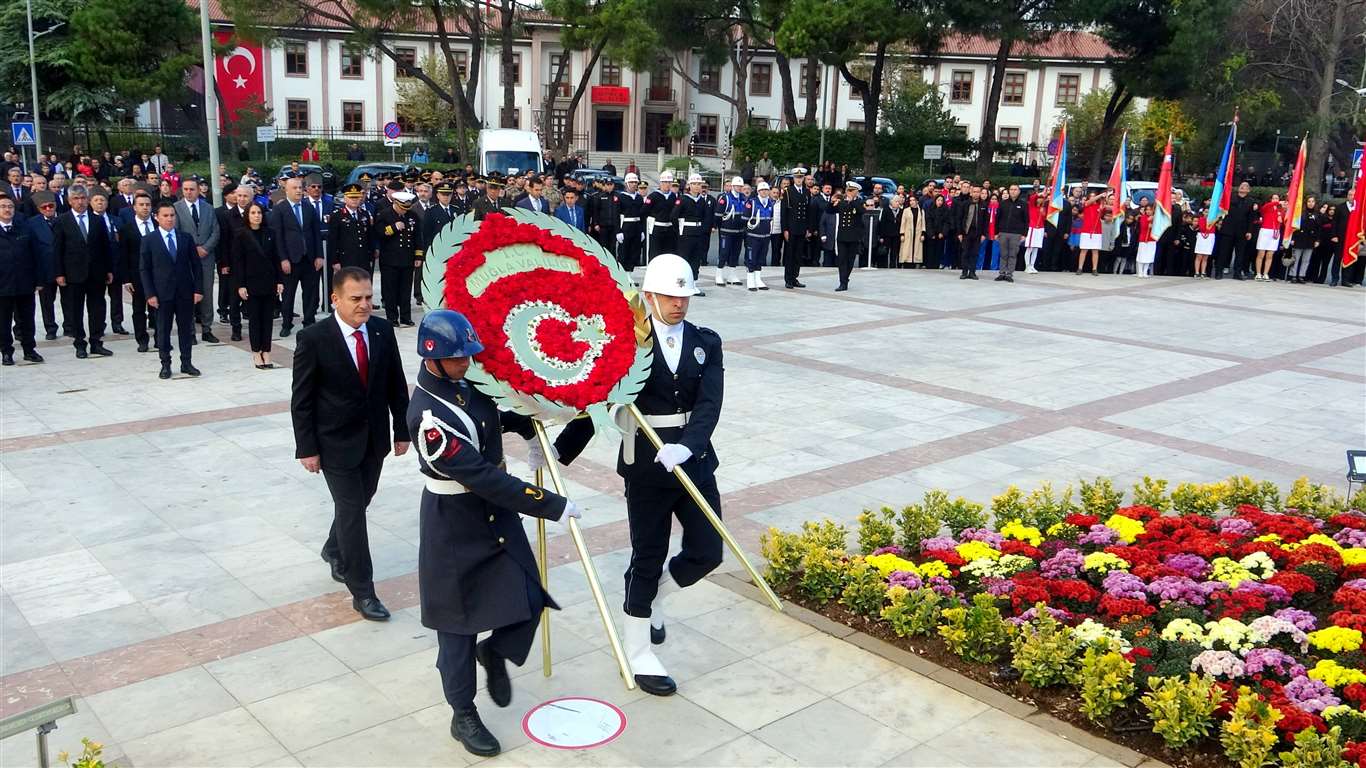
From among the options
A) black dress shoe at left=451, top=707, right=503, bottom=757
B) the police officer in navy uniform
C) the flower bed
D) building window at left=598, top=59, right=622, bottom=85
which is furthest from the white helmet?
building window at left=598, top=59, right=622, bottom=85

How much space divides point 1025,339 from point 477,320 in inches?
454

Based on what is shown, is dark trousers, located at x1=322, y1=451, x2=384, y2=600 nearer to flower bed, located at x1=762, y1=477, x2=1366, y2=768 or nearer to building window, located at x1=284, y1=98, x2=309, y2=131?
flower bed, located at x1=762, y1=477, x2=1366, y2=768

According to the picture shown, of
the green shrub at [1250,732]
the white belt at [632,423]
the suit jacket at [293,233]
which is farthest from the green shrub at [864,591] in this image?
the suit jacket at [293,233]

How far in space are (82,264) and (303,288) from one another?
2.39 m

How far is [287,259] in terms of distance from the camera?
13.4 m

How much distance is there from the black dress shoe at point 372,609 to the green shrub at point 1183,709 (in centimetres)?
374

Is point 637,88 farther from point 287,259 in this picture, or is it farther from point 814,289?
point 287,259

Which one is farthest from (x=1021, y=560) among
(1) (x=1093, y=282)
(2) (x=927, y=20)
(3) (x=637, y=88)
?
(3) (x=637, y=88)

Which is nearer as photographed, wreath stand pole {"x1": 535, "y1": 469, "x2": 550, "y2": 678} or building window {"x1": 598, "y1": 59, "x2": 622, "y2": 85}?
wreath stand pole {"x1": 535, "y1": 469, "x2": 550, "y2": 678}

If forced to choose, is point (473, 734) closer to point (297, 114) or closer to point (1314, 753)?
point (1314, 753)

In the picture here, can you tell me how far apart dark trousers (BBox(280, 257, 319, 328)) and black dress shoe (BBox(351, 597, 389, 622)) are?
8.13 meters

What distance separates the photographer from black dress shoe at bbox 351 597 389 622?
242 inches

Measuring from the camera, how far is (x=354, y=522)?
611 cm

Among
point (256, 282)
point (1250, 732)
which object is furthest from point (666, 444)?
point (256, 282)
